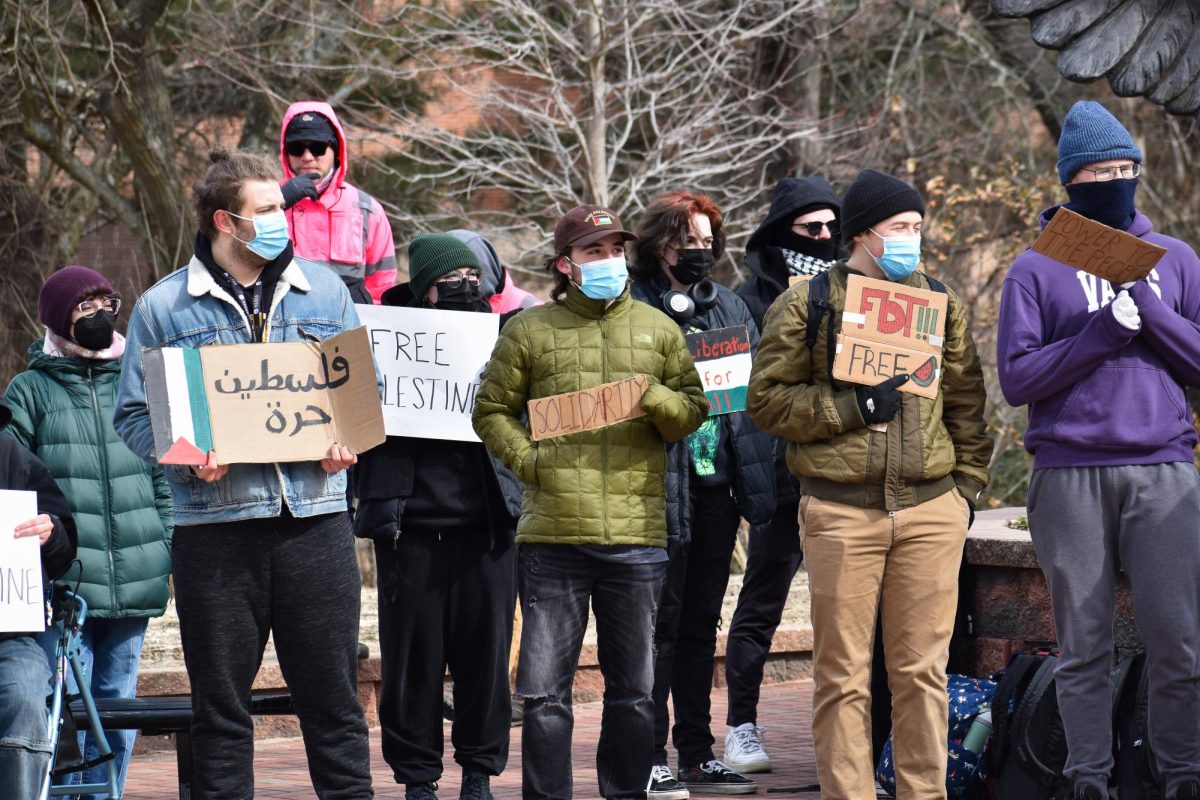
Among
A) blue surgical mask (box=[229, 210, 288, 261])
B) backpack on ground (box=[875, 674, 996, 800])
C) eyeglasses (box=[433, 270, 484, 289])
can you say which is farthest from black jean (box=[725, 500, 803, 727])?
blue surgical mask (box=[229, 210, 288, 261])

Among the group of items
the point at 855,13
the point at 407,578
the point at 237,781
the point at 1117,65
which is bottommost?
the point at 237,781

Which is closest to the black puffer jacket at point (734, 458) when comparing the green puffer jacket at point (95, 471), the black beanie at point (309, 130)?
the black beanie at point (309, 130)

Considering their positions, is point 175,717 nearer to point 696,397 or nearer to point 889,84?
point 696,397

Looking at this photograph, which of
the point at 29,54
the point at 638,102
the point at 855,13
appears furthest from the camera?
the point at 855,13

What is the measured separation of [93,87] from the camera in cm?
1304

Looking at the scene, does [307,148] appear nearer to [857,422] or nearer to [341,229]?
[341,229]

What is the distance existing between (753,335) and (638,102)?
825cm

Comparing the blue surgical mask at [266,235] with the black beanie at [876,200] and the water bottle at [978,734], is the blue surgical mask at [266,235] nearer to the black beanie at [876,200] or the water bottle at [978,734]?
the black beanie at [876,200]

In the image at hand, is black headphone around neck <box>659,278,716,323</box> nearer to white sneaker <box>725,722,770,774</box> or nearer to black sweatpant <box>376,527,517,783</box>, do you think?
black sweatpant <box>376,527,517,783</box>

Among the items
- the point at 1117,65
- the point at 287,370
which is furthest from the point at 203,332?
the point at 1117,65

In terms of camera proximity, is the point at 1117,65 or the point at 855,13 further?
the point at 855,13

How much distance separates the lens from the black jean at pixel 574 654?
18.5ft

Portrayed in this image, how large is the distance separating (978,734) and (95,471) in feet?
10.7

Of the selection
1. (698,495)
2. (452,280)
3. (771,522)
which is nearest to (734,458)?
(698,495)
